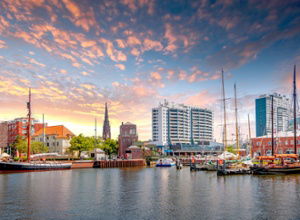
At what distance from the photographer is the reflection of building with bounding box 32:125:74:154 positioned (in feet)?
476

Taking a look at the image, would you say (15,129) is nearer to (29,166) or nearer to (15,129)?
(15,129)

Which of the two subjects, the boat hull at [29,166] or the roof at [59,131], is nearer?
the boat hull at [29,166]

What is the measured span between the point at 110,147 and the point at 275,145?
78200mm

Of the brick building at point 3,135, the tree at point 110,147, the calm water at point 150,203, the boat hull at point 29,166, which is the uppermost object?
the brick building at point 3,135

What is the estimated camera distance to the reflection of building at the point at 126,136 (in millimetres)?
149137

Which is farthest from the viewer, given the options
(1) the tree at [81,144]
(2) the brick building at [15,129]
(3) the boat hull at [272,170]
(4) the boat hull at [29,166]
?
(2) the brick building at [15,129]

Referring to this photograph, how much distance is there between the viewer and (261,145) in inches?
4833

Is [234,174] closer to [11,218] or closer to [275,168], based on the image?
[275,168]

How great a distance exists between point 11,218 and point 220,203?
23.3 meters

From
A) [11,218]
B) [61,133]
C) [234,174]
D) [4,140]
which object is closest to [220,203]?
[11,218]

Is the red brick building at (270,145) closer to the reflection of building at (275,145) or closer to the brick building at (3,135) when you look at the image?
the reflection of building at (275,145)

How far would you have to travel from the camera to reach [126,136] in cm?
15225

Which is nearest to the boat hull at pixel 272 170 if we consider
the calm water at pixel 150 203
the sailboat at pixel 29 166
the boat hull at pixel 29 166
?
the calm water at pixel 150 203

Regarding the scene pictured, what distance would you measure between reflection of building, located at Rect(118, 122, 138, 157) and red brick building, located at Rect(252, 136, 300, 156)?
2475 inches
